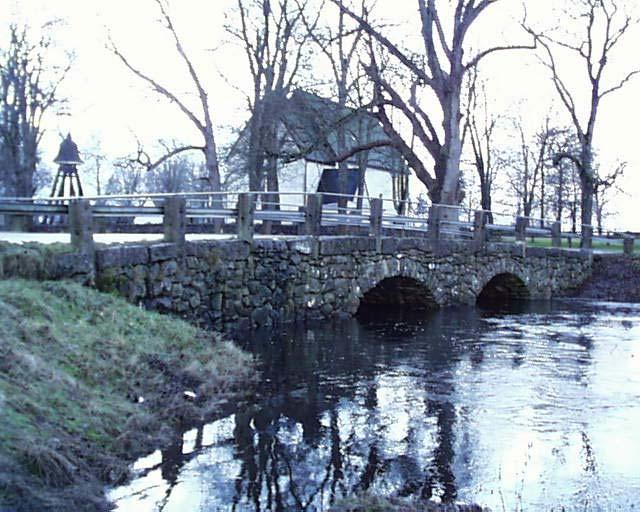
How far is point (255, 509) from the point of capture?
18.3ft

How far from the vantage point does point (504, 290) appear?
23.8 meters

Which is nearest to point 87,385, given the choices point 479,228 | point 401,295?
point 401,295

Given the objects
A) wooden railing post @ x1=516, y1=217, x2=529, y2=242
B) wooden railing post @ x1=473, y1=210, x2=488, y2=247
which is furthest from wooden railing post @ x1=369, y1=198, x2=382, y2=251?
wooden railing post @ x1=516, y1=217, x2=529, y2=242

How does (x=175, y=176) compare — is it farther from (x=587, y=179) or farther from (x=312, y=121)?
(x=312, y=121)

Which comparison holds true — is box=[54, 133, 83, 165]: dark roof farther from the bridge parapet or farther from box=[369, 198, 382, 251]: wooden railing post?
box=[369, 198, 382, 251]: wooden railing post

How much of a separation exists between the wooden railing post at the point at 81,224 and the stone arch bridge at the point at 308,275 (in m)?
0.34

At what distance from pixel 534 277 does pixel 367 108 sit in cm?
664

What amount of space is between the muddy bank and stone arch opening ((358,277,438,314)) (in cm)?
723

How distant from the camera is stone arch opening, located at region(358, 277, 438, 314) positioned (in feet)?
63.9

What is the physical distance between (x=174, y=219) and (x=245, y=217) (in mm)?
1912

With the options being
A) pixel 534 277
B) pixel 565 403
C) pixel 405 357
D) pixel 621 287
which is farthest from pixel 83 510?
pixel 621 287

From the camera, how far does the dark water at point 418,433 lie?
19.8 feet

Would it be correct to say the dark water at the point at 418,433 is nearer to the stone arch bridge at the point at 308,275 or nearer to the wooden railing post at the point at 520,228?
the stone arch bridge at the point at 308,275

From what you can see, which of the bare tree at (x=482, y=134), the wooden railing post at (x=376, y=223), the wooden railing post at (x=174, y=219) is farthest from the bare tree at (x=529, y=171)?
the wooden railing post at (x=174, y=219)
